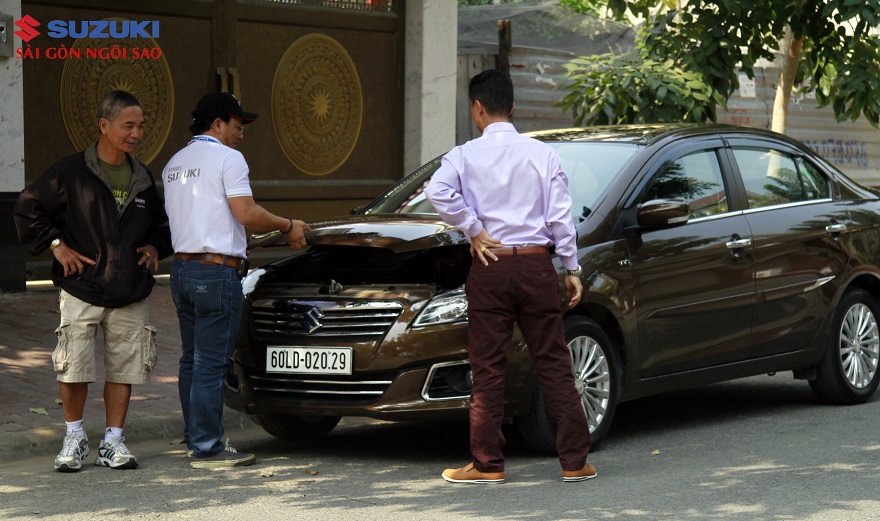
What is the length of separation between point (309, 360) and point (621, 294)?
1.63 meters

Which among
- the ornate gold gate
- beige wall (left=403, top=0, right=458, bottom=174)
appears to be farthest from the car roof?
beige wall (left=403, top=0, right=458, bottom=174)

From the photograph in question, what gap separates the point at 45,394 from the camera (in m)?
8.24

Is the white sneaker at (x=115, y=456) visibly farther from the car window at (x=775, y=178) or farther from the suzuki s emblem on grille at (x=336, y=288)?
the car window at (x=775, y=178)

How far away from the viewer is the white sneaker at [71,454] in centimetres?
666

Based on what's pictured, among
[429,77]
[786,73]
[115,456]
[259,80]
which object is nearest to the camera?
[115,456]

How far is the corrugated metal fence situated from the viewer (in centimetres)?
1545

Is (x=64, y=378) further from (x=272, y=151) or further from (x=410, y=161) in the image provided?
(x=410, y=161)

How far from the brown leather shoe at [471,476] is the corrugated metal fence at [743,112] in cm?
658

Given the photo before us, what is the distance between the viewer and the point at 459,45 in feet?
52.3

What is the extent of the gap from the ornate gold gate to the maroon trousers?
253 inches

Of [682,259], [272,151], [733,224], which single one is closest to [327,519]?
[682,259]

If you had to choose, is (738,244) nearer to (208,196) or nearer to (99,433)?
(208,196)

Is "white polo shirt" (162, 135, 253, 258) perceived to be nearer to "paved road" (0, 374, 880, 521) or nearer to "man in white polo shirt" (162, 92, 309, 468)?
"man in white polo shirt" (162, 92, 309, 468)

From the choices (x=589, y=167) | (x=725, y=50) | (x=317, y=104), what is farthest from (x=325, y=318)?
(x=317, y=104)
